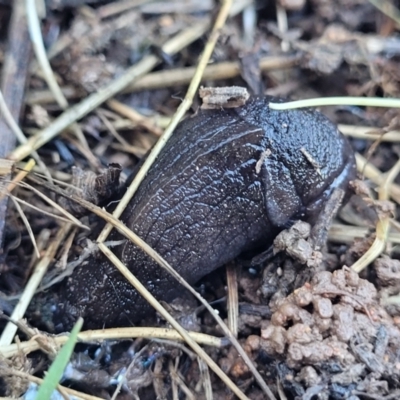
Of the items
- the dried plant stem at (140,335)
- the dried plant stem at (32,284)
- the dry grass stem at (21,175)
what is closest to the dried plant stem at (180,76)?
the dry grass stem at (21,175)

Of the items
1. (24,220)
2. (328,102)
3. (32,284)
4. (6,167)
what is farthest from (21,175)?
(328,102)

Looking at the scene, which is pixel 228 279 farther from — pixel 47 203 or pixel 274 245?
pixel 47 203

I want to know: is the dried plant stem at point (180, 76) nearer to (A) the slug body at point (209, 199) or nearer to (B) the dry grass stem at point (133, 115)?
(B) the dry grass stem at point (133, 115)

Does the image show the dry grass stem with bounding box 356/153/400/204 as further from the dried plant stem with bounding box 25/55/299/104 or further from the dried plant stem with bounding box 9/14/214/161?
the dried plant stem with bounding box 9/14/214/161

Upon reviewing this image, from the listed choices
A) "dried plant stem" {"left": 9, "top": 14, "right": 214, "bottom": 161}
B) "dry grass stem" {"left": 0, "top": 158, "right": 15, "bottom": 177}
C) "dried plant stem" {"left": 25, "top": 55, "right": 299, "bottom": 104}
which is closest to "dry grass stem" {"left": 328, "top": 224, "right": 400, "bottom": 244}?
"dried plant stem" {"left": 25, "top": 55, "right": 299, "bottom": 104}

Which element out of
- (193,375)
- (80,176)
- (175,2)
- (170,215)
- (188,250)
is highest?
(175,2)

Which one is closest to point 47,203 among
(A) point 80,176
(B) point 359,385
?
(A) point 80,176
